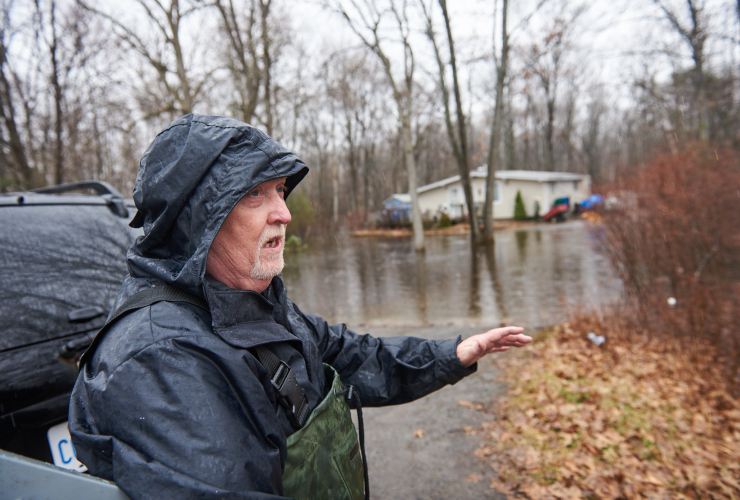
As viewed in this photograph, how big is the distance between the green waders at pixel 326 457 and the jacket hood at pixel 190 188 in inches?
23.9

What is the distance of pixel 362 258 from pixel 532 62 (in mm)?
15044

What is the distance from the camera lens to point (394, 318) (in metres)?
8.39

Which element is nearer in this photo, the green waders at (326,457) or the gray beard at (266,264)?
the green waders at (326,457)

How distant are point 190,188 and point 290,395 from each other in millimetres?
773

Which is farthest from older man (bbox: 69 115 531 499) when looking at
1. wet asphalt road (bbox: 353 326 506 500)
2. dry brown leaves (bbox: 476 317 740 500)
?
dry brown leaves (bbox: 476 317 740 500)

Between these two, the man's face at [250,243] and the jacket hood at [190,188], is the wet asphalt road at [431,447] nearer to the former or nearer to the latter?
the man's face at [250,243]

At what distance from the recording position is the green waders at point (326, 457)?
143cm

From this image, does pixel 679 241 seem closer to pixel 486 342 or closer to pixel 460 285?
pixel 460 285

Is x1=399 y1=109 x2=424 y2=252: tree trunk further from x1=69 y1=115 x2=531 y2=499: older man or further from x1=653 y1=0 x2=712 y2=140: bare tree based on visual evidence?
x1=69 y1=115 x2=531 y2=499: older man

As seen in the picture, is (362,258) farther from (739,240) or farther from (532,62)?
(532,62)

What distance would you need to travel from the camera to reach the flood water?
26.9 ft

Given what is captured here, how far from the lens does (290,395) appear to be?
1454 millimetres

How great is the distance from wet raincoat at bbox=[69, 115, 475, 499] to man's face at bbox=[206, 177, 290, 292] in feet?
0.25

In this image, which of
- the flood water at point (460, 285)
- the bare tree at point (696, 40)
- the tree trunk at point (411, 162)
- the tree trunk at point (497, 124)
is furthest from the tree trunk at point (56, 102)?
the bare tree at point (696, 40)
